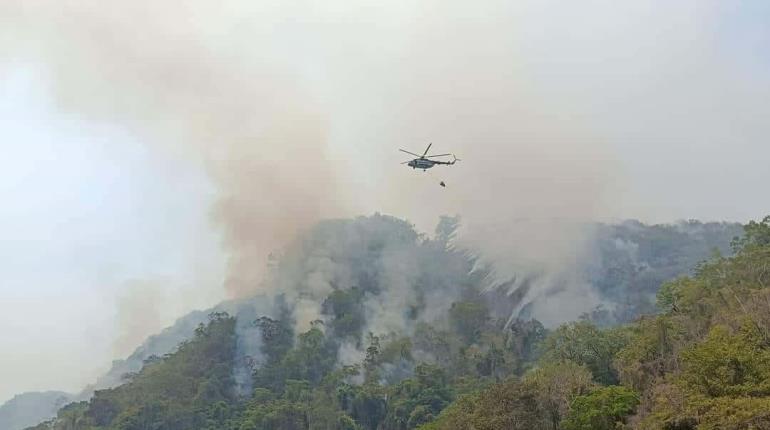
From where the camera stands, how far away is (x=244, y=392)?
406ft

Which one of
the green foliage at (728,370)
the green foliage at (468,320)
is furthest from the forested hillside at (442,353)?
the green foliage at (468,320)

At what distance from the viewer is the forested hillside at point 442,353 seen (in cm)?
4447

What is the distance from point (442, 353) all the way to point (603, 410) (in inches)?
3009

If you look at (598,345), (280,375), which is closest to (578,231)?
(280,375)

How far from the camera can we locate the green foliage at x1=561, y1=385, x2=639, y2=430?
151 ft

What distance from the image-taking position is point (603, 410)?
1813 inches

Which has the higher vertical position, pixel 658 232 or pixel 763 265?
pixel 658 232

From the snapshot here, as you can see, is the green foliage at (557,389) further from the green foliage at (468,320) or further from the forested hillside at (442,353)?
the green foliage at (468,320)

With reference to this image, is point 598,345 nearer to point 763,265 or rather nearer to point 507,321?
point 763,265

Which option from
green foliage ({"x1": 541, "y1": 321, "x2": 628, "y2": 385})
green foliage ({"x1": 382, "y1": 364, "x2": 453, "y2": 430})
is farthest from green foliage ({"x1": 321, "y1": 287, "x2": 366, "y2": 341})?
green foliage ({"x1": 541, "y1": 321, "x2": 628, "y2": 385})

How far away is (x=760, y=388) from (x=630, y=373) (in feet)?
55.2

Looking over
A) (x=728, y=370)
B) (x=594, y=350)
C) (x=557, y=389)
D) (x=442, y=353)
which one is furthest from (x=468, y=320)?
(x=728, y=370)

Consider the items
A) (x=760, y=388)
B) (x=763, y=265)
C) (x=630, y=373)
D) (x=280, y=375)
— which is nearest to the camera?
(x=760, y=388)

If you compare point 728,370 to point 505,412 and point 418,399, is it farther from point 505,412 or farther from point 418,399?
point 418,399
